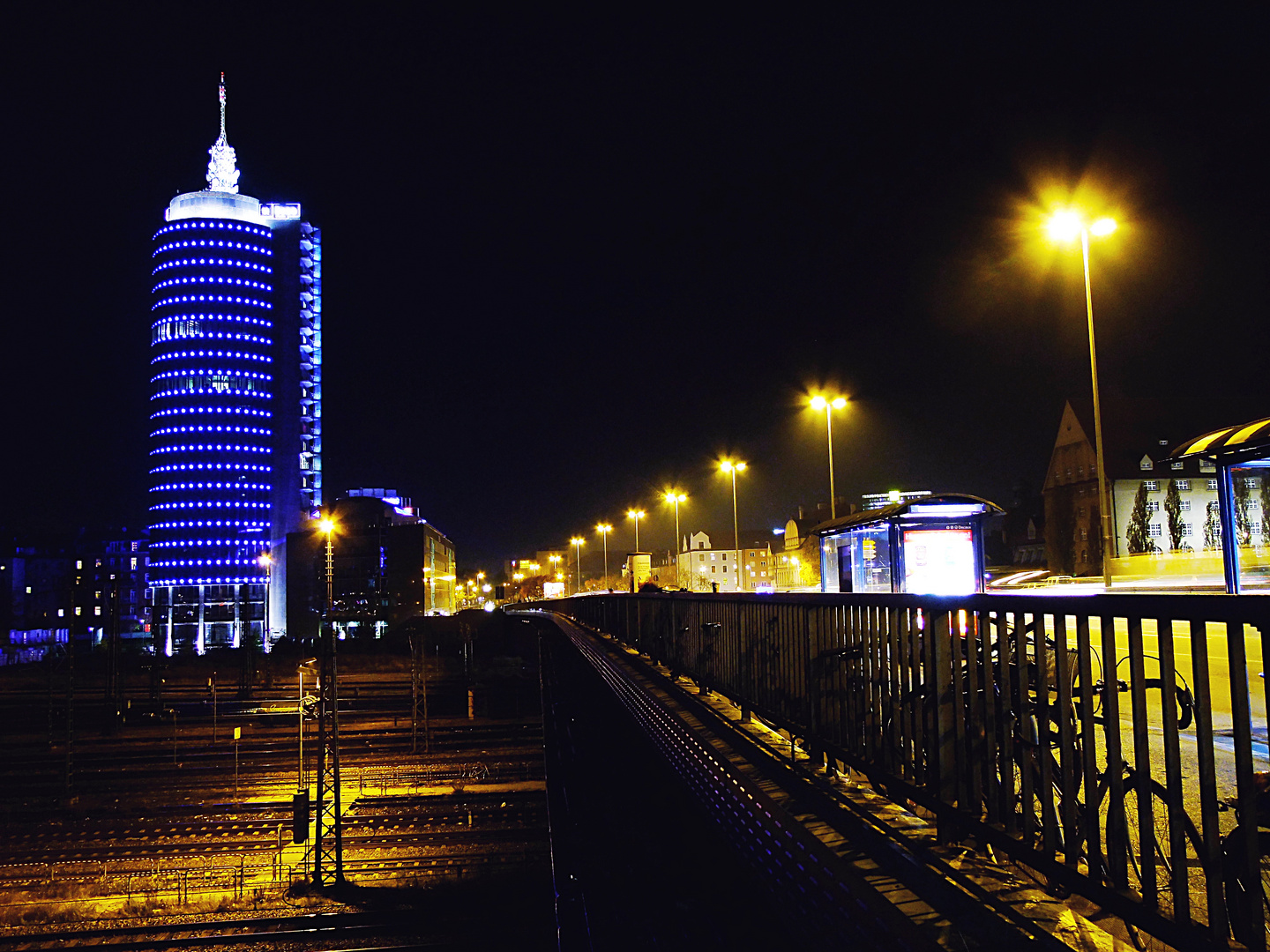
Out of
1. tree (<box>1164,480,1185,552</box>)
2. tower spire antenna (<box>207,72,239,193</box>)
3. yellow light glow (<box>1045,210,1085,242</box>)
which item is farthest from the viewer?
tower spire antenna (<box>207,72,239,193</box>)

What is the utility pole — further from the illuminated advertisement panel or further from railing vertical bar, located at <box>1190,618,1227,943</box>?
railing vertical bar, located at <box>1190,618,1227,943</box>

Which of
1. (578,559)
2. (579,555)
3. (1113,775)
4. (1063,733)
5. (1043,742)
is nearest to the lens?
(1113,775)

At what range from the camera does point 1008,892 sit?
3.65 m

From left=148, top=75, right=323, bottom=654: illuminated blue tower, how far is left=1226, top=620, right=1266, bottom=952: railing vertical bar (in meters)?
137

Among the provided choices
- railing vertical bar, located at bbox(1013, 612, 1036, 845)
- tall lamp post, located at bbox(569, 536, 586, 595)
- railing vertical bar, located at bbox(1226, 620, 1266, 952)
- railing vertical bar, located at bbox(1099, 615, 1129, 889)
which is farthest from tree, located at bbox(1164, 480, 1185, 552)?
tall lamp post, located at bbox(569, 536, 586, 595)

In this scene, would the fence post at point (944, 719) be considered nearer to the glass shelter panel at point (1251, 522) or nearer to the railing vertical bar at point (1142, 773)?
the railing vertical bar at point (1142, 773)

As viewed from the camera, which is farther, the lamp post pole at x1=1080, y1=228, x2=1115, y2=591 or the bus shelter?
the lamp post pole at x1=1080, y1=228, x2=1115, y2=591

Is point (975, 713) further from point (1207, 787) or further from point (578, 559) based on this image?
point (578, 559)

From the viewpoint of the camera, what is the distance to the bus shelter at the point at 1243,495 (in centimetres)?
954

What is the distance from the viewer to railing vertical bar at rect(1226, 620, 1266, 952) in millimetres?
2619

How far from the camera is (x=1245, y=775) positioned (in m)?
2.62

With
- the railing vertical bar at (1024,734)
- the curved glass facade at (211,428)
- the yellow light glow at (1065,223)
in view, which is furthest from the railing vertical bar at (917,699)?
the curved glass facade at (211,428)

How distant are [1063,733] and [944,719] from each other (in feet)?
3.25

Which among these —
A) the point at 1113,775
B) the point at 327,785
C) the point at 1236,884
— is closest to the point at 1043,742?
the point at 1113,775
